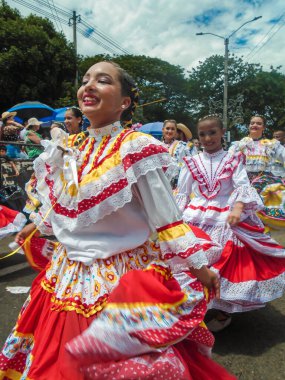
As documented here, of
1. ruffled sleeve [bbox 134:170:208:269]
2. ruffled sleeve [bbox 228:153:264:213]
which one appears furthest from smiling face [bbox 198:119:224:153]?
ruffled sleeve [bbox 134:170:208:269]

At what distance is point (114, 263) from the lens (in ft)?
5.32

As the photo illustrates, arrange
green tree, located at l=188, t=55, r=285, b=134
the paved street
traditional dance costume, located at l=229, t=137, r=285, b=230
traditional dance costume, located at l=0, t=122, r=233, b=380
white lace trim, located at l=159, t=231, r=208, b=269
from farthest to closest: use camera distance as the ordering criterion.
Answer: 1. green tree, located at l=188, t=55, r=285, b=134
2. traditional dance costume, located at l=229, t=137, r=285, b=230
3. the paved street
4. white lace trim, located at l=159, t=231, r=208, b=269
5. traditional dance costume, located at l=0, t=122, r=233, b=380

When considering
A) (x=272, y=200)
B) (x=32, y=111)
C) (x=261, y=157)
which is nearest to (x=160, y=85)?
(x=32, y=111)

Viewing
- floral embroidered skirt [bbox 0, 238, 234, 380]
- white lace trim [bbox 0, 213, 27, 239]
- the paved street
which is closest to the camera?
floral embroidered skirt [bbox 0, 238, 234, 380]

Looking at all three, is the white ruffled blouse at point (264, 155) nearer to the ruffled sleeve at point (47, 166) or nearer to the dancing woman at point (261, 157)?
the dancing woman at point (261, 157)

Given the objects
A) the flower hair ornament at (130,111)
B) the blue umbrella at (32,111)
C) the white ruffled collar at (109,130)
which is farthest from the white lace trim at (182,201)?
the blue umbrella at (32,111)

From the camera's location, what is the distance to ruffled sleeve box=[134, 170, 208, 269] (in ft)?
4.95

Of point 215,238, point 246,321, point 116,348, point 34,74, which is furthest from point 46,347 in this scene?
point 34,74

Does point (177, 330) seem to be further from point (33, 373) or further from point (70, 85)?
point (70, 85)

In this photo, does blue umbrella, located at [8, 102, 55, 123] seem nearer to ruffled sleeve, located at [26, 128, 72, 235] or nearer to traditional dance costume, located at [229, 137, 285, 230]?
traditional dance costume, located at [229, 137, 285, 230]

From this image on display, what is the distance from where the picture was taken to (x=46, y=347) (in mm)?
1514

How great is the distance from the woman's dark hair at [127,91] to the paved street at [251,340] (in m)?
1.86

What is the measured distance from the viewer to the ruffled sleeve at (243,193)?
3174 mm

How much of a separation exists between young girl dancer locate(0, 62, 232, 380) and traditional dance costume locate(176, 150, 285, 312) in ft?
4.65
